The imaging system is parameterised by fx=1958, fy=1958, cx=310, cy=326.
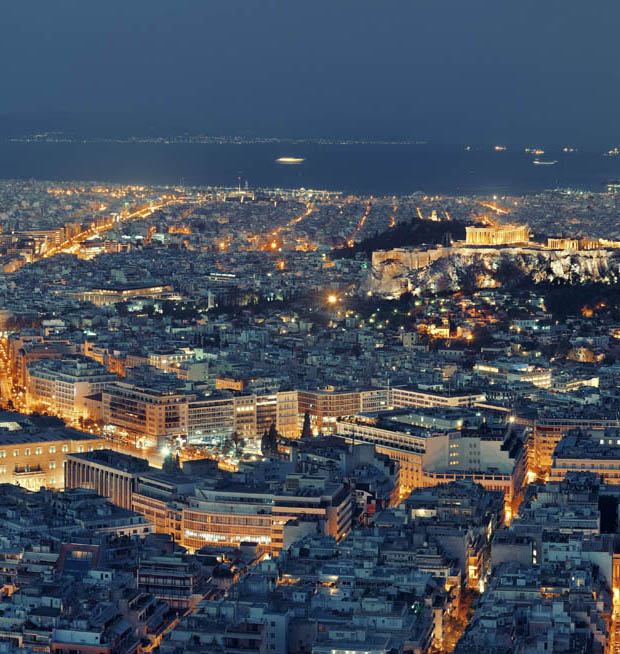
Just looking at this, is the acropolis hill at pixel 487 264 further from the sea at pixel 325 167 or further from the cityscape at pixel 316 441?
the sea at pixel 325 167

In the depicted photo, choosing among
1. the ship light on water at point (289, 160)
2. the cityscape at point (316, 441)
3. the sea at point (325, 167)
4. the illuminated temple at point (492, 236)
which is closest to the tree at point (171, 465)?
the cityscape at point (316, 441)

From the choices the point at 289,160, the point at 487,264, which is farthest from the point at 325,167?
the point at 487,264

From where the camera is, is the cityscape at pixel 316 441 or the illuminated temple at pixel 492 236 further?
the illuminated temple at pixel 492 236

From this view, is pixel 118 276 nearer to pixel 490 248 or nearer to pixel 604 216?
pixel 490 248

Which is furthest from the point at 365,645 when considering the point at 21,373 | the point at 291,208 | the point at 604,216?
the point at 291,208

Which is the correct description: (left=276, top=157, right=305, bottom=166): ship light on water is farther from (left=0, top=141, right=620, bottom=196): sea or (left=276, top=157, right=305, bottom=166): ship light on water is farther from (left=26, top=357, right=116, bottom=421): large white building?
(left=26, top=357, right=116, bottom=421): large white building

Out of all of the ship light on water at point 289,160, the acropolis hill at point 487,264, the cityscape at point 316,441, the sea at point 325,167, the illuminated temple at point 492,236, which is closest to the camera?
the cityscape at point 316,441

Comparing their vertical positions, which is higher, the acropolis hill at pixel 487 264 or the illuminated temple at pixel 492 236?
the illuminated temple at pixel 492 236

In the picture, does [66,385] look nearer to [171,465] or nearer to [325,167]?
[171,465]
